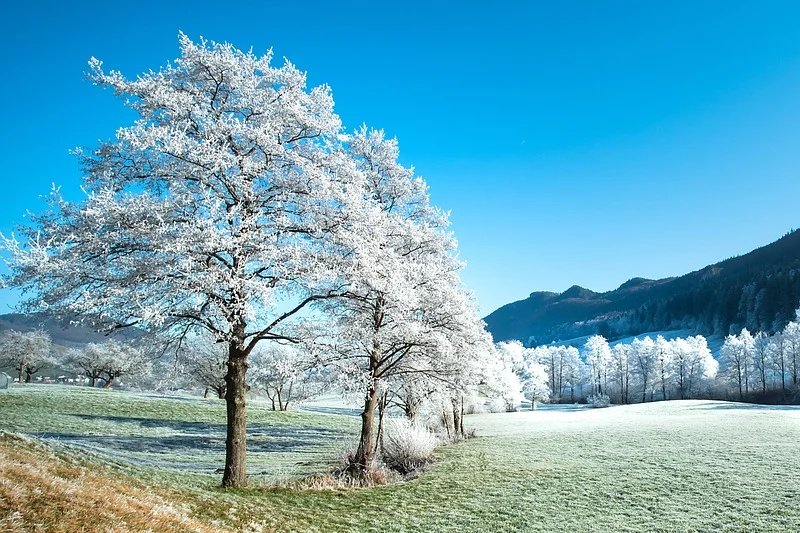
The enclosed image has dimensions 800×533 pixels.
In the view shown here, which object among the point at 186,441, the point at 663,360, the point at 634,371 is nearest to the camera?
the point at 186,441

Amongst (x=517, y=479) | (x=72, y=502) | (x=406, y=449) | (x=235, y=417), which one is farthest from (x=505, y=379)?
(x=72, y=502)

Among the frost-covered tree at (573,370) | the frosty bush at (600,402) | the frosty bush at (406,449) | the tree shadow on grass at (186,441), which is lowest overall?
the frosty bush at (600,402)

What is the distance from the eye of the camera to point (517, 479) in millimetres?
16375

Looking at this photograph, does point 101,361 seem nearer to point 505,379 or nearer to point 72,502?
point 505,379

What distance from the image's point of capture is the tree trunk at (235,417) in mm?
12266

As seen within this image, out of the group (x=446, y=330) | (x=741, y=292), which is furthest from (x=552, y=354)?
(x=446, y=330)

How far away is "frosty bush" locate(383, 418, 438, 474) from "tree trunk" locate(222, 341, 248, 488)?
968 cm

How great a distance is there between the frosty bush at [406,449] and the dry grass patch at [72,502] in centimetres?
1342

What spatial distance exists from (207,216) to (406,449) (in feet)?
50.0

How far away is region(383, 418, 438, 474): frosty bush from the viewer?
20.6m

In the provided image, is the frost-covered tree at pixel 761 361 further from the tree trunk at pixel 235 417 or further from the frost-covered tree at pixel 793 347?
the tree trunk at pixel 235 417

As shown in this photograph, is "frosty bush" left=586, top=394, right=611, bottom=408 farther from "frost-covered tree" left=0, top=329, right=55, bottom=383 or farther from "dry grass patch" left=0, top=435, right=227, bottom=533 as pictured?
"frost-covered tree" left=0, top=329, right=55, bottom=383

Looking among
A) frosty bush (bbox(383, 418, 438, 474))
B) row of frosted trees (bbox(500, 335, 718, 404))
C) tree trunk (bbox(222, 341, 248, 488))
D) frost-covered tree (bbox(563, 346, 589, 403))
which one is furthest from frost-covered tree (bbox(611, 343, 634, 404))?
tree trunk (bbox(222, 341, 248, 488))

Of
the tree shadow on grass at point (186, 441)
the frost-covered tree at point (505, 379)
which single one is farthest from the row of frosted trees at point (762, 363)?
the tree shadow on grass at point (186, 441)
